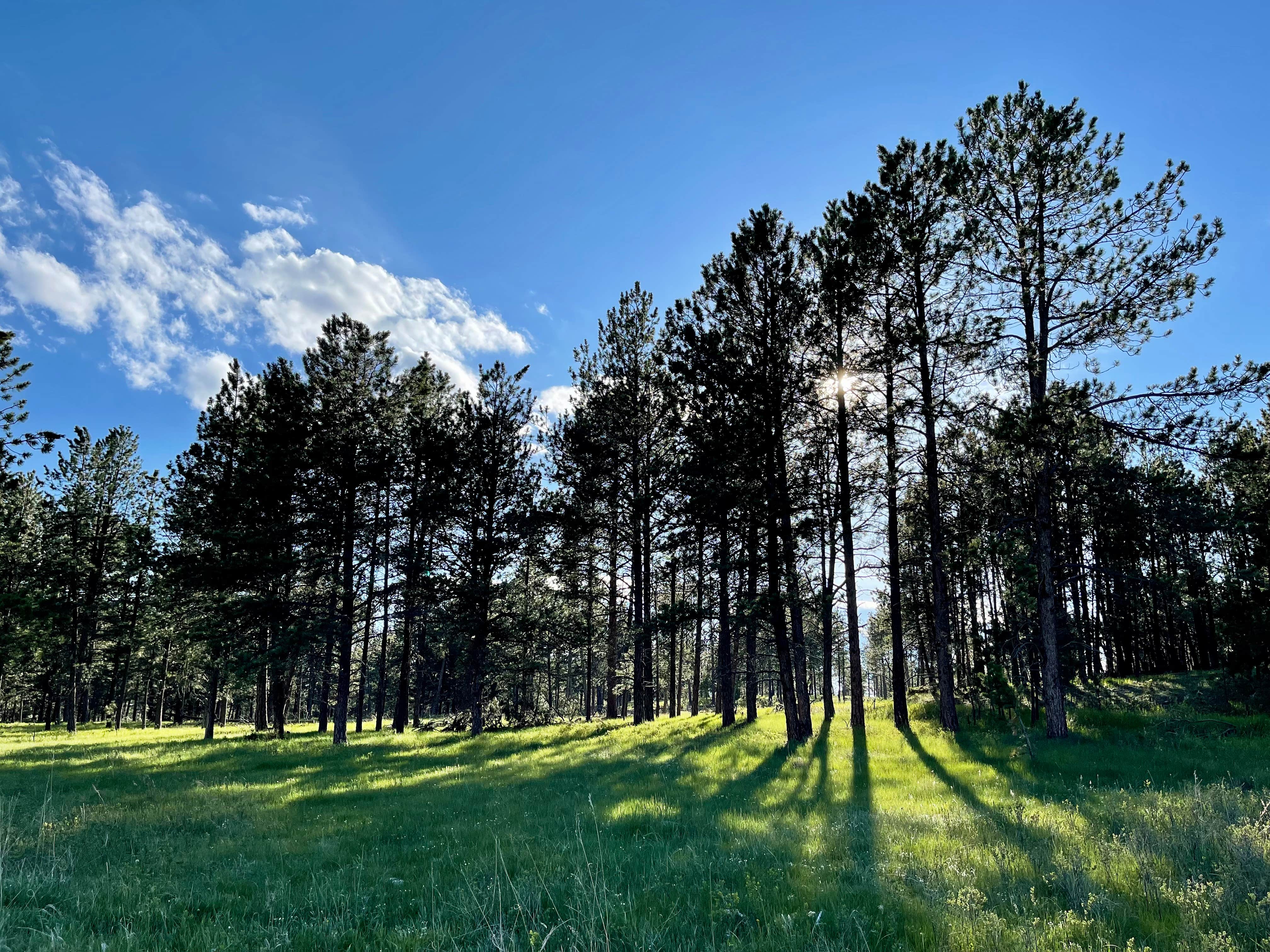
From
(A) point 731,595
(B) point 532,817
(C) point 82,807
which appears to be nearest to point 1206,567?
(A) point 731,595

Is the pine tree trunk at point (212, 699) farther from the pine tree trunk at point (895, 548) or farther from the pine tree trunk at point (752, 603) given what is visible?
the pine tree trunk at point (895, 548)

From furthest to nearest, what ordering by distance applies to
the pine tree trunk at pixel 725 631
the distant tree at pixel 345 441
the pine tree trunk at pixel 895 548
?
the distant tree at pixel 345 441, the pine tree trunk at pixel 725 631, the pine tree trunk at pixel 895 548

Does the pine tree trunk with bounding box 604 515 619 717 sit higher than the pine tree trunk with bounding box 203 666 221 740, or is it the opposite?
the pine tree trunk with bounding box 604 515 619 717

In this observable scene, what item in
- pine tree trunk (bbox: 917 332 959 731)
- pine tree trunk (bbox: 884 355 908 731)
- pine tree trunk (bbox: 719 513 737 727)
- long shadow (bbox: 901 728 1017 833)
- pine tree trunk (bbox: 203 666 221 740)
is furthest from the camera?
pine tree trunk (bbox: 203 666 221 740)

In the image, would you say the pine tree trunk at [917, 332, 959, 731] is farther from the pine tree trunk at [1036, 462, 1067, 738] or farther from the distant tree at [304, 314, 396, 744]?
the distant tree at [304, 314, 396, 744]

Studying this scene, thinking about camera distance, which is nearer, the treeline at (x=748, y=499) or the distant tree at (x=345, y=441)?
the treeline at (x=748, y=499)

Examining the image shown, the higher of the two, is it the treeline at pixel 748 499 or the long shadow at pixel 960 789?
the treeline at pixel 748 499

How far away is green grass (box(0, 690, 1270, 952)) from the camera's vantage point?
4.38m

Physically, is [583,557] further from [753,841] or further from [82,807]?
[753,841]

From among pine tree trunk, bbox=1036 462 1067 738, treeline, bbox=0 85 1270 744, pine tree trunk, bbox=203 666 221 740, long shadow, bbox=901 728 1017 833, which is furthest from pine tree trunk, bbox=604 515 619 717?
pine tree trunk, bbox=203 666 221 740

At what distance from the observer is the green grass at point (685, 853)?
173 inches

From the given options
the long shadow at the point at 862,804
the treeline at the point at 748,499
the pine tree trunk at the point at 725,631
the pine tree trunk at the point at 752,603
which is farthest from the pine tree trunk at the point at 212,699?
the long shadow at the point at 862,804

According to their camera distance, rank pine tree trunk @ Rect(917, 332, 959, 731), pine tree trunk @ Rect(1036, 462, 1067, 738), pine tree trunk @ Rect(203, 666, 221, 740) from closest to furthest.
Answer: pine tree trunk @ Rect(1036, 462, 1067, 738)
pine tree trunk @ Rect(917, 332, 959, 731)
pine tree trunk @ Rect(203, 666, 221, 740)

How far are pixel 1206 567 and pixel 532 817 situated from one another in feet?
53.9
